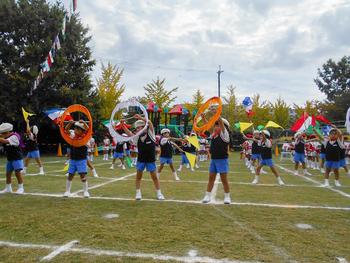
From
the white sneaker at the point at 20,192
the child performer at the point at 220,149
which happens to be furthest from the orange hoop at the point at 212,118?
the white sneaker at the point at 20,192

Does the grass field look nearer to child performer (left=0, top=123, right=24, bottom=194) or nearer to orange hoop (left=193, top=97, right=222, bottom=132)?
child performer (left=0, top=123, right=24, bottom=194)

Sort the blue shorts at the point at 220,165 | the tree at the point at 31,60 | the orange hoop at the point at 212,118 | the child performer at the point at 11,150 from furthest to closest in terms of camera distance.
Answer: the tree at the point at 31,60, the child performer at the point at 11,150, the blue shorts at the point at 220,165, the orange hoop at the point at 212,118

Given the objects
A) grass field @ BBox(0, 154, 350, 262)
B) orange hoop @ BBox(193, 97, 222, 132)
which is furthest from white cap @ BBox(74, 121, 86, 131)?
orange hoop @ BBox(193, 97, 222, 132)

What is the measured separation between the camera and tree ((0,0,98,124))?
27.4 metres

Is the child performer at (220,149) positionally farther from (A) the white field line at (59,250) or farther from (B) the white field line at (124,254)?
(A) the white field line at (59,250)

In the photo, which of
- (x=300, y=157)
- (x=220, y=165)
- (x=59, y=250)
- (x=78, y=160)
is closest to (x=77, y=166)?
(x=78, y=160)

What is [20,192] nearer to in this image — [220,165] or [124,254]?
[220,165]

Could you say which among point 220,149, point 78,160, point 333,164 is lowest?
point 333,164

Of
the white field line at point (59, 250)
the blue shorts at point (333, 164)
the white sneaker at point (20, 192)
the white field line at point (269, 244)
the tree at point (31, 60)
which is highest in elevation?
the tree at point (31, 60)

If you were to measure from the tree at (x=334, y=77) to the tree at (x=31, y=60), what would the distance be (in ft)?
131

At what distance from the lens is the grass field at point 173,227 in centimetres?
469

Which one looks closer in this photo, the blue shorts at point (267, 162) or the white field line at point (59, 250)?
the white field line at point (59, 250)

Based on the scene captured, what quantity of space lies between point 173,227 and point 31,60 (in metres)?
25.9

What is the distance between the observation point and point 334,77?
54.3 meters
